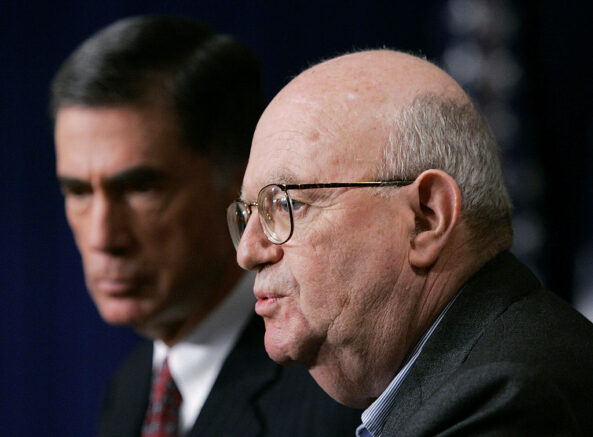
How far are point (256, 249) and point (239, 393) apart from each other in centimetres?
57

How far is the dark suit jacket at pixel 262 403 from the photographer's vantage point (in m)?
1.54

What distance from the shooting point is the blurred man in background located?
1757mm

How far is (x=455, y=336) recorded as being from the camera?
1.06m

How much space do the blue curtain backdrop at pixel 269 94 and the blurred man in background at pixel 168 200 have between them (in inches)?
33.8

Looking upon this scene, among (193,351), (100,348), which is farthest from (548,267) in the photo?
(100,348)

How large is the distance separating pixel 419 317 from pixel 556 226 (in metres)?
1.55

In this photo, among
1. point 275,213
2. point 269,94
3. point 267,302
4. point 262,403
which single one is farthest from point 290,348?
point 269,94

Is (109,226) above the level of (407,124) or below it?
below

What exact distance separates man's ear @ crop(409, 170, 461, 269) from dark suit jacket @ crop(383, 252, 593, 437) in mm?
76

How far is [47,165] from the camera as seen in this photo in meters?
3.01

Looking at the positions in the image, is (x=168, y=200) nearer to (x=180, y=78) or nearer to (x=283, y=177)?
(x=180, y=78)

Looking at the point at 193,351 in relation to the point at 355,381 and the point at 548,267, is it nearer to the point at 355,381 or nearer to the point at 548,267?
the point at 355,381

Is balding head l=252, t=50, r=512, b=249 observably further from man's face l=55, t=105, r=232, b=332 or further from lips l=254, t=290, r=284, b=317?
man's face l=55, t=105, r=232, b=332

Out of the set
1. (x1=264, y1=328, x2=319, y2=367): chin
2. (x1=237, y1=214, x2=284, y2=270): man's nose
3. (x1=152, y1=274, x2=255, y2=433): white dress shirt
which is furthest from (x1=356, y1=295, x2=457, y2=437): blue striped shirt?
(x1=152, y1=274, x2=255, y2=433): white dress shirt
